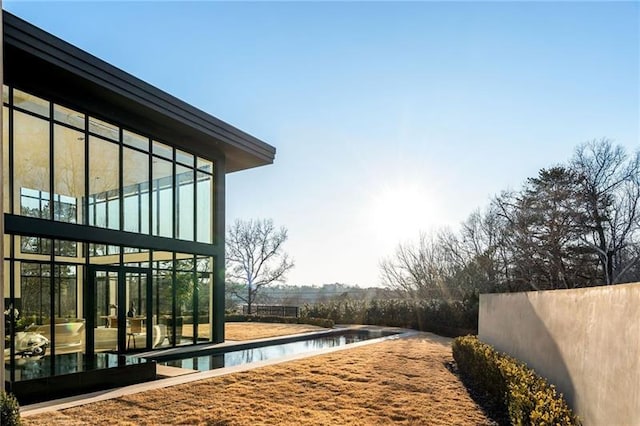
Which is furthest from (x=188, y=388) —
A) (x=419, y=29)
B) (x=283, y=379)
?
(x=419, y=29)

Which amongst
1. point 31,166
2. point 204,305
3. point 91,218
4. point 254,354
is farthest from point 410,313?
point 31,166

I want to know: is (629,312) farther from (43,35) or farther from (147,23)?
(43,35)

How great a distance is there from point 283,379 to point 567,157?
74.2ft

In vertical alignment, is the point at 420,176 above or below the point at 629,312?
above

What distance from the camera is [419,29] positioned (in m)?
9.30

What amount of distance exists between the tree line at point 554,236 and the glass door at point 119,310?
1764 centimetres

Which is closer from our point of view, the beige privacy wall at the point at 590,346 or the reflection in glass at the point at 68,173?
the beige privacy wall at the point at 590,346

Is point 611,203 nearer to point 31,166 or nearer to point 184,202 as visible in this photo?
point 184,202

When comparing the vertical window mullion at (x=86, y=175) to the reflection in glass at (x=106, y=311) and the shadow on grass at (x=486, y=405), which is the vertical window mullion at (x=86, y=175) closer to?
the reflection in glass at (x=106, y=311)

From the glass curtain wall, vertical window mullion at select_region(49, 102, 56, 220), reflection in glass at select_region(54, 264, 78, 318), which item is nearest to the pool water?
the glass curtain wall

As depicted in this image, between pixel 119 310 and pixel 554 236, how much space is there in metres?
21.5

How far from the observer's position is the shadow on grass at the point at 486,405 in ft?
19.6

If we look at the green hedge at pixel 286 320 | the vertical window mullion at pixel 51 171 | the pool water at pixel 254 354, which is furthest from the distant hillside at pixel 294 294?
the vertical window mullion at pixel 51 171

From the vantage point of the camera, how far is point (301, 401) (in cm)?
661
